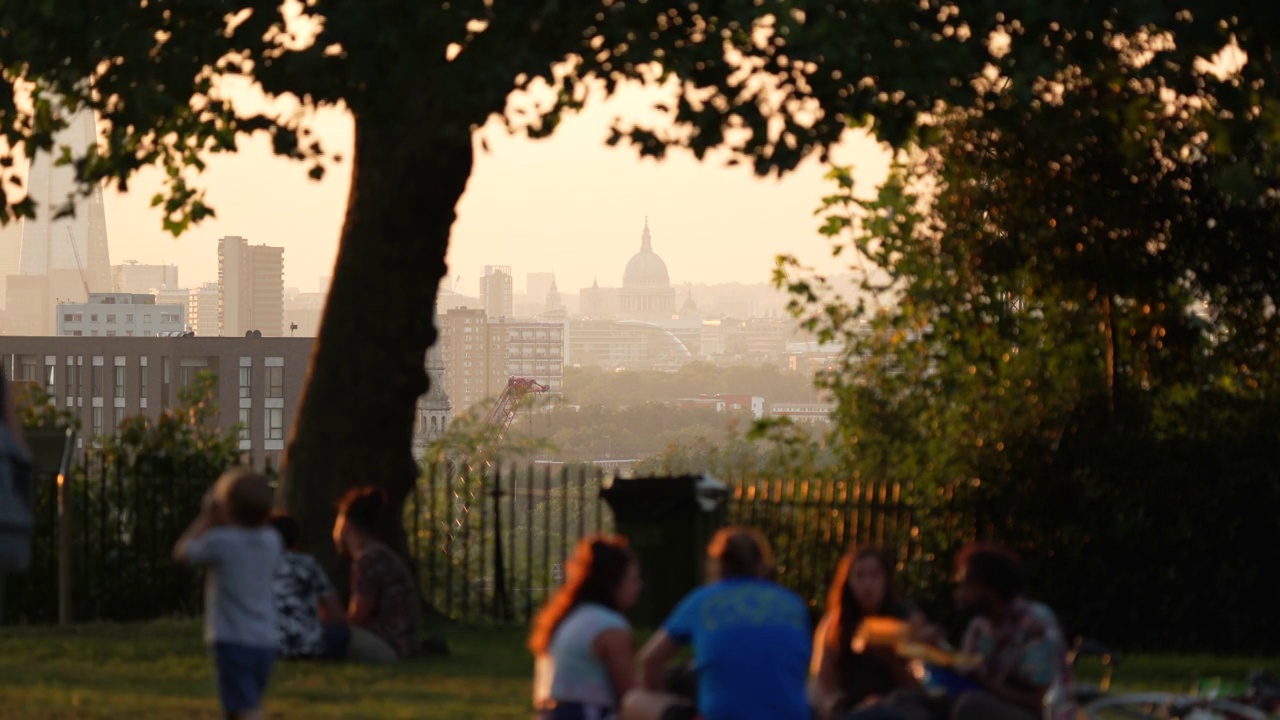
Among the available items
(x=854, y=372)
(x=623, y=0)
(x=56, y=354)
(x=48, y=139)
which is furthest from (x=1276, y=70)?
(x=56, y=354)

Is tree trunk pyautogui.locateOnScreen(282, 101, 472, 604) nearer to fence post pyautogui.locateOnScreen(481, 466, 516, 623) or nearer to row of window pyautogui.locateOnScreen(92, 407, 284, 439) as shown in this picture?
fence post pyautogui.locateOnScreen(481, 466, 516, 623)

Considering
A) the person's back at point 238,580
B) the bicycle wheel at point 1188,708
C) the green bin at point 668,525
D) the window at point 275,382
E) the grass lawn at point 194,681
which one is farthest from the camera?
the window at point 275,382

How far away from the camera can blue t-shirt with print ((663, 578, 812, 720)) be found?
7.05m

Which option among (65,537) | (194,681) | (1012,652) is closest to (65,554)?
(65,537)

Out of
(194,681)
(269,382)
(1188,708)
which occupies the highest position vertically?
(269,382)

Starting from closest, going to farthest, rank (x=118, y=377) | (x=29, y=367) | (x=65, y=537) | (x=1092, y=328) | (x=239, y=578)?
(x=239, y=578)
(x=65, y=537)
(x=1092, y=328)
(x=29, y=367)
(x=118, y=377)

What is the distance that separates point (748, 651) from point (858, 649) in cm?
93

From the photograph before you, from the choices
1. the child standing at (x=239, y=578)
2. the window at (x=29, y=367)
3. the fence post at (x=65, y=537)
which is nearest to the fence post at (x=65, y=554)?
the fence post at (x=65, y=537)

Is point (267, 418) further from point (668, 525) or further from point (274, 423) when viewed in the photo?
Result: point (668, 525)

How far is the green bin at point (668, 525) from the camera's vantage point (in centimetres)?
1373

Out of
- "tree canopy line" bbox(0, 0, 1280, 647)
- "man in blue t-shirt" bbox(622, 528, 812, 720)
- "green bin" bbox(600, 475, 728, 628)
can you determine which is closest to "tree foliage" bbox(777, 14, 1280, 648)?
"tree canopy line" bbox(0, 0, 1280, 647)

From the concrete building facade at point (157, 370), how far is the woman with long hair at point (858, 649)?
128 meters

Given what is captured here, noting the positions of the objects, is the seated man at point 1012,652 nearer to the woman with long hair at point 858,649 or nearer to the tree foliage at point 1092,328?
the woman with long hair at point 858,649

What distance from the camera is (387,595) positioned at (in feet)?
39.9
